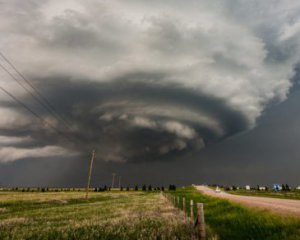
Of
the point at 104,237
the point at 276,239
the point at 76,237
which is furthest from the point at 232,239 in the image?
the point at 76,237

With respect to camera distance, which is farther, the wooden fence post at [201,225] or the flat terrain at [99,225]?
the flat terrain at [99,225]

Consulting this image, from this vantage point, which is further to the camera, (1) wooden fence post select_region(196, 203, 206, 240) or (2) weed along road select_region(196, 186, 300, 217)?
(2) weed along road select_region(196, 186, 300, 217)

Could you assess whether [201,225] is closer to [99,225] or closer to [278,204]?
[99,225]

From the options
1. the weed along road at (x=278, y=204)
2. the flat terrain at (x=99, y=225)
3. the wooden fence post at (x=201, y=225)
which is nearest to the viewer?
the wooden fence post at (x=201, y=225)

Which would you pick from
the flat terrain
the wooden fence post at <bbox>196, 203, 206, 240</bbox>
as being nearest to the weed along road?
the flat terrain

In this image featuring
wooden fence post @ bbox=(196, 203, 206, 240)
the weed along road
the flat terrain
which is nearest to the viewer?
wooden fence post @ bbox=(196, 203, 206, 240)

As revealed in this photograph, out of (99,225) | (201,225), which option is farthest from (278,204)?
(201,225)

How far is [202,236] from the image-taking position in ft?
26.4

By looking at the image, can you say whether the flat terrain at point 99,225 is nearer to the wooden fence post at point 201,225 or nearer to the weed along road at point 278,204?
the wooden fence post at point 201,225

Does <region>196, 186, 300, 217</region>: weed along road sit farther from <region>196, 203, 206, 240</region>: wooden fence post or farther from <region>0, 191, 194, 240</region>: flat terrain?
<region>196, 203, 206, 240</region>: wooden fence post

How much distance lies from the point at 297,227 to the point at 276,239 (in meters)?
1.62

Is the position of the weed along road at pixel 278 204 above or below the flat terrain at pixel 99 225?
above

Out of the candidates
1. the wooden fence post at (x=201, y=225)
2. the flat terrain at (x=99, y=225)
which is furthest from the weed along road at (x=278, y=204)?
the wooden fence post at (x=201, y=225)

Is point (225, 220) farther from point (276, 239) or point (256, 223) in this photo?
point (276, 239)
